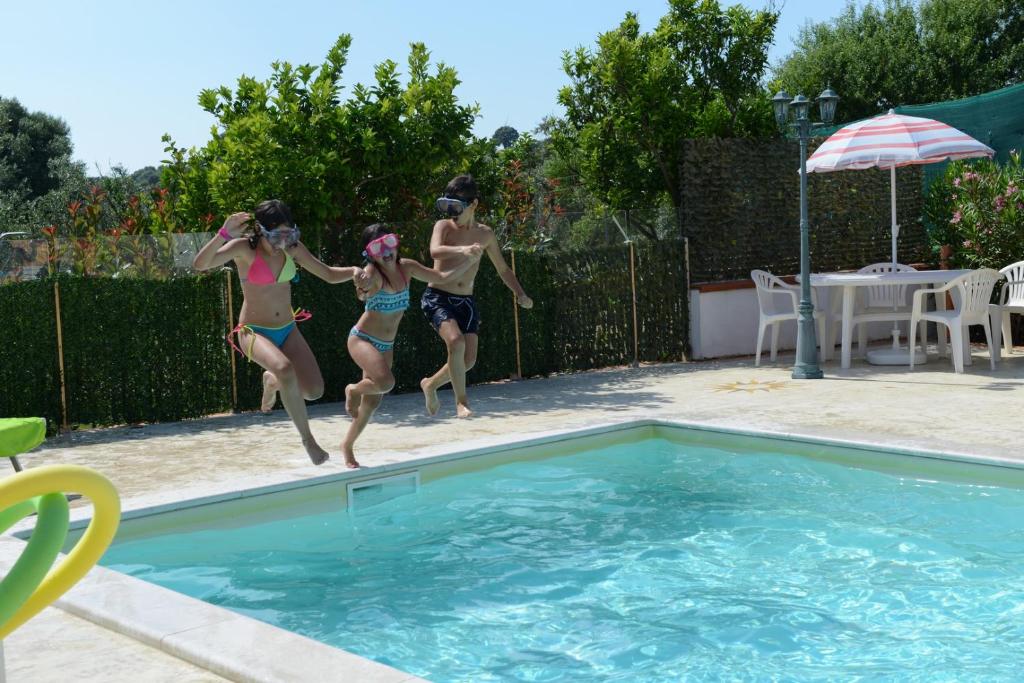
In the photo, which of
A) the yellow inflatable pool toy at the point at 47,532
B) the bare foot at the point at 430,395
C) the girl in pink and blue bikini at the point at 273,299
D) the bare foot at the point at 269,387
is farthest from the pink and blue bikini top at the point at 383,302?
the yellow inflatable pool toy at the point at 47,532

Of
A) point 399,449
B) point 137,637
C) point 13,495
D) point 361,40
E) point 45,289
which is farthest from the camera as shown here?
point 361,40

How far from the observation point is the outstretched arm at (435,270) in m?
7.92

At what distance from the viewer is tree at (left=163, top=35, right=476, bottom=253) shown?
11.1 m

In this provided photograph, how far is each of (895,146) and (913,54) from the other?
2346 centimetres

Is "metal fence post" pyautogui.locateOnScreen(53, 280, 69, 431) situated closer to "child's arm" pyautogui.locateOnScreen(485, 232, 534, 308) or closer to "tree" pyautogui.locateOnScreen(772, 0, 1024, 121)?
"child's arm" pyautogui.locateOnScreen(485, 232, 534, 308)

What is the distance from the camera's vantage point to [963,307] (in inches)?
488

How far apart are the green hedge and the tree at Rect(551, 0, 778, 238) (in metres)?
1.64

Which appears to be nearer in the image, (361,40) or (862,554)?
(862,554)

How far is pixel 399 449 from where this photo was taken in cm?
876

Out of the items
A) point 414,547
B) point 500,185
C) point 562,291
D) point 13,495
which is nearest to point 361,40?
point 500,185

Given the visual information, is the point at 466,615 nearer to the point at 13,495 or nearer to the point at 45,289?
the point at 13,495

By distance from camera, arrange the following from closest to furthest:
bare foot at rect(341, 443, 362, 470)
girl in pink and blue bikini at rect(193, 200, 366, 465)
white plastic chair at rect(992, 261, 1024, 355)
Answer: girl in pink and blue bikini at rect(193, 200, 366, 465), bare foot at rect(341, 443, 362, 470), white plastic chair at rect(992, 261, 1024, 355)

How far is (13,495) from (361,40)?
10.1 meters

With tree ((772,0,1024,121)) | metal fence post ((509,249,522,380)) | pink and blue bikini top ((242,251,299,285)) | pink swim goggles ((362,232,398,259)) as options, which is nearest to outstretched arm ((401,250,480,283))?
pink swim goggles ((362,232,398,259))
